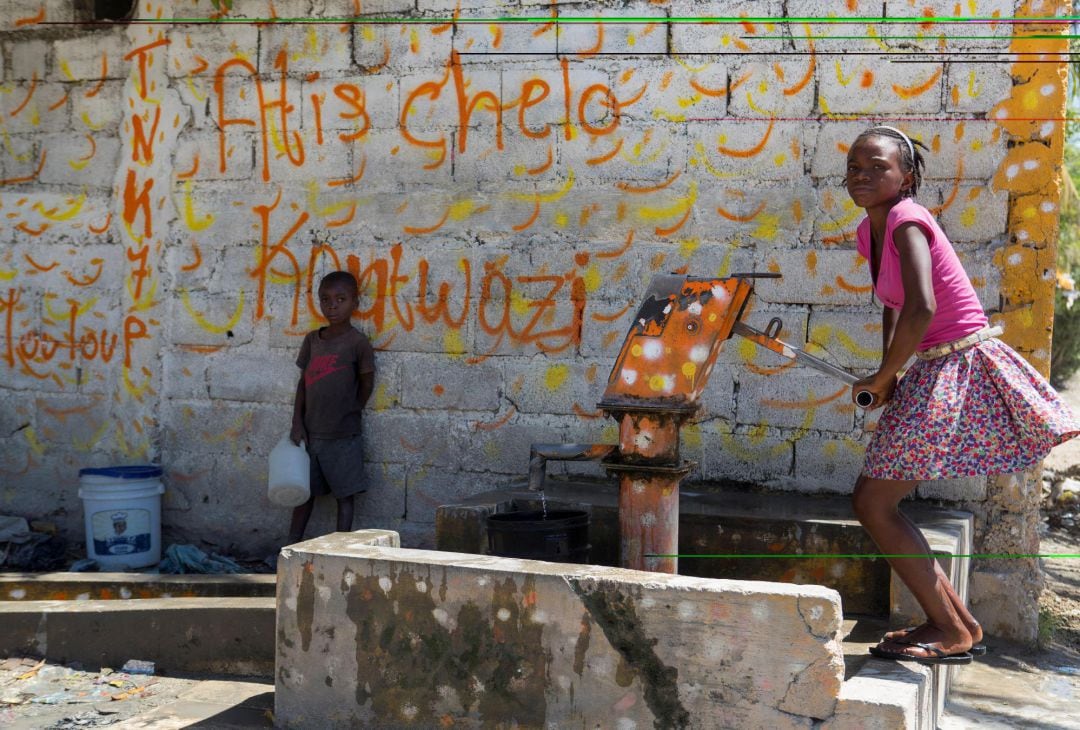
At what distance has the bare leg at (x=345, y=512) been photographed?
203 inches

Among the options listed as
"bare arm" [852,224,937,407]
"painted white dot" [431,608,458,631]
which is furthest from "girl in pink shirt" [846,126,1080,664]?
"painted white dot" [431,608,458,631]

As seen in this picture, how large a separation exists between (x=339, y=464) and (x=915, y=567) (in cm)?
278

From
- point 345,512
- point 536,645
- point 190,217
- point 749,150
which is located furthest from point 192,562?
point 749,150

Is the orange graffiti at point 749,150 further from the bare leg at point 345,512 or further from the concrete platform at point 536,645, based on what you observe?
the bare leg at point 345,512

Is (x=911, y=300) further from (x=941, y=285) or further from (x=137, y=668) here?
(x=137, y=668)

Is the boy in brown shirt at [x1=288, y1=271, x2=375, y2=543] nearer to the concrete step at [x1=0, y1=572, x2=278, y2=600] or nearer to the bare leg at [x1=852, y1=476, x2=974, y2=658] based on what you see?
the concrete step at [x1=0, y1=572, x2=278, y2=600]

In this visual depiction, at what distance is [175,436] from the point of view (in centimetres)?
556

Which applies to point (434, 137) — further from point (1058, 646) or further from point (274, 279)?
point (1058, 646)

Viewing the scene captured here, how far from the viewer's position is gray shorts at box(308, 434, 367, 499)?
5129 mm

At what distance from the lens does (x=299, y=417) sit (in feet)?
17.2

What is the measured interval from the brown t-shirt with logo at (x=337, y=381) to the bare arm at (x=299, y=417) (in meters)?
0.04

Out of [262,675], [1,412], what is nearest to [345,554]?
[262,675]

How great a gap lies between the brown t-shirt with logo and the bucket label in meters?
0.99

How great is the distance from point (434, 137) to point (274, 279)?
40.7 inches
